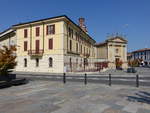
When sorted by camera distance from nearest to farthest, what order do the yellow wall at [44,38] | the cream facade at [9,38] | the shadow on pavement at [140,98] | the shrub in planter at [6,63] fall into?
the shadow on pavement at [140,98] < the shrub in planter at [6,63] < the yellow wall at [44,38] < the cream facade at [9,38]

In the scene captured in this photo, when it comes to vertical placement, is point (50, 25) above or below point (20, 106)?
above

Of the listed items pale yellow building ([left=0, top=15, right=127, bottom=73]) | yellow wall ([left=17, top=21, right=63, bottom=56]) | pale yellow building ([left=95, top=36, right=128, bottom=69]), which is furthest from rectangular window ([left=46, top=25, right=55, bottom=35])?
pale yellow building ([left=95, top=36, right=128, bottom=69])

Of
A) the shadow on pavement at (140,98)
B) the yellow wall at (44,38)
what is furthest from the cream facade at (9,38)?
the shadow on pavement at (140,98)

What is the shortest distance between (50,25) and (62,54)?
686 cm

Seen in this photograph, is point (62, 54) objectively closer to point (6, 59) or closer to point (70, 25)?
point (70, 25)

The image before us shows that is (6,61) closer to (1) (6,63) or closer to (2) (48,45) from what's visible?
(1) (6,63)

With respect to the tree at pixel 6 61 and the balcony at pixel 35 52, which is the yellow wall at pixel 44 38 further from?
the tree at pixel 6 61

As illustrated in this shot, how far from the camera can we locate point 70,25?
3069 cm

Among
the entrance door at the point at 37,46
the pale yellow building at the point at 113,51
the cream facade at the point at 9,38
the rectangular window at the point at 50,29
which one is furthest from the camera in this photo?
the pale yellow building at the point at 113,51

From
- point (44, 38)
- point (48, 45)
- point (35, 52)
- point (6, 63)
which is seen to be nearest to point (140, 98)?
point (6, 63)

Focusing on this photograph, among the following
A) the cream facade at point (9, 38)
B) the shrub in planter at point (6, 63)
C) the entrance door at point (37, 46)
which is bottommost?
the shrub in planter at point (6, 63)

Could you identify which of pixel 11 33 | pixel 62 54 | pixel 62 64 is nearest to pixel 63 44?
pixel 62 54

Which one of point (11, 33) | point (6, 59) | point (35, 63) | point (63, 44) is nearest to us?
point (6, 59)

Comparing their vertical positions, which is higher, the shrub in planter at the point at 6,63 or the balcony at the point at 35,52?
the balcony at the point at 35,52
